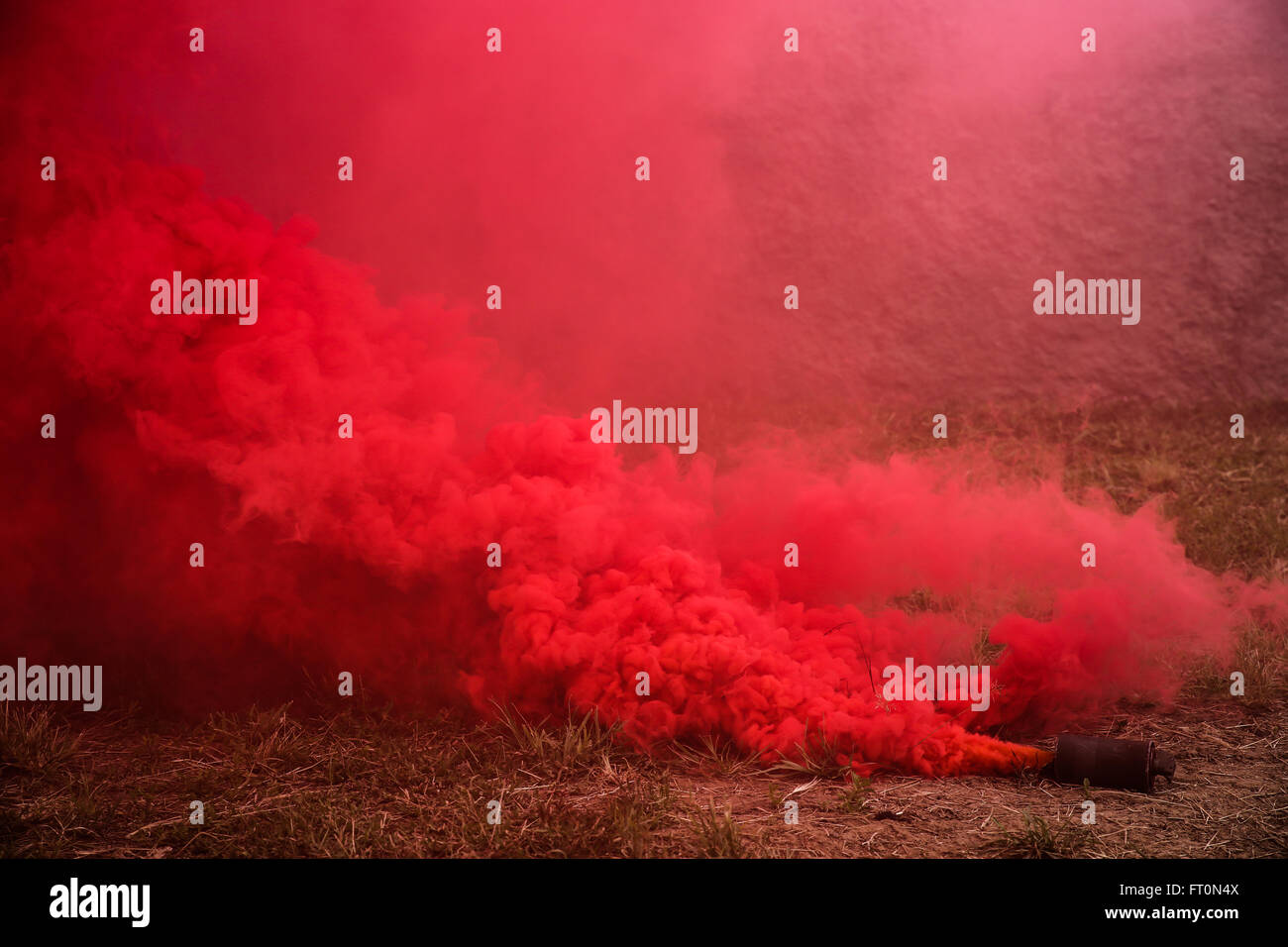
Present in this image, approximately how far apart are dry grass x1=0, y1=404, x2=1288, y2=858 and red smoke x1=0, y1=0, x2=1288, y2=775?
0.53ft

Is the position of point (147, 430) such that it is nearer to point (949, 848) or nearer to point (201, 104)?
point (201, 104)

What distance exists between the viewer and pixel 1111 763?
312cm

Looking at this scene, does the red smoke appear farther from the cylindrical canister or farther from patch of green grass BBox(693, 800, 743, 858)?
patch of green grass BBox(693, 800, 743, 858)

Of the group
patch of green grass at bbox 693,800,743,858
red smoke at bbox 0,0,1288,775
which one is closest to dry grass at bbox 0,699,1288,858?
patch of green grass at bbox 693,800,743,858

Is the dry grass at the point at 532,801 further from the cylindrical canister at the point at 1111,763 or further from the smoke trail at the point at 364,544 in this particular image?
the smoke trail at the point at 364,544

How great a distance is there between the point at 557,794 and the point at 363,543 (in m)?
1.16

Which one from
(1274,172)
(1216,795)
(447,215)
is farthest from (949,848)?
(1274,172)

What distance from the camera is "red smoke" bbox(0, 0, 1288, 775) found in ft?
11.2

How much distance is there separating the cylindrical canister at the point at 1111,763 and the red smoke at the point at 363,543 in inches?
8.1

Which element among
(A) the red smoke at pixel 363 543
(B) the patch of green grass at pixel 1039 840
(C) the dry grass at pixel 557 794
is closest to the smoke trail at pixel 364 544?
(A) the red smoke at pixel 363 543

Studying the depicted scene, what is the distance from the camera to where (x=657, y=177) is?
7.18 meters

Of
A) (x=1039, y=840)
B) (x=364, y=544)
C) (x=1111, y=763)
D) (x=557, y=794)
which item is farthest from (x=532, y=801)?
(x=1111, y=763)

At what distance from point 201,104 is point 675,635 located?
12.3 feet

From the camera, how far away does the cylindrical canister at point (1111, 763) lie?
10.1ft
